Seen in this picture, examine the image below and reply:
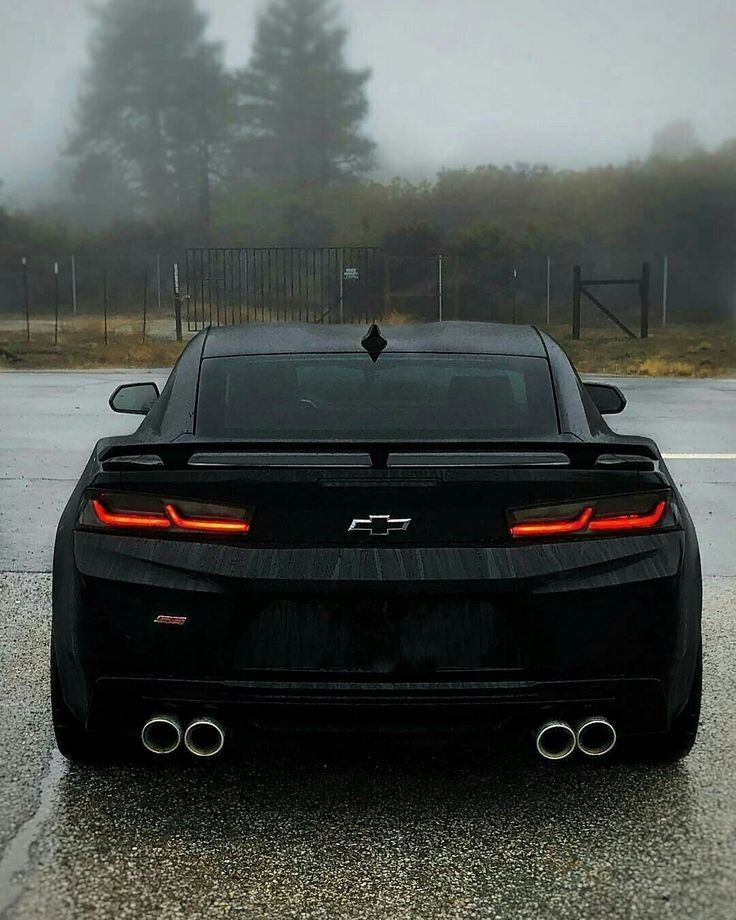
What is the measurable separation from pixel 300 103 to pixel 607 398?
81.4 meters

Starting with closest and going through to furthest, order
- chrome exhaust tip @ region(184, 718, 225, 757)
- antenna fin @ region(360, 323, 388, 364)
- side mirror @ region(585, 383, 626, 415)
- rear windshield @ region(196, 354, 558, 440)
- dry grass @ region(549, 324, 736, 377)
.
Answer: chrome exhaust tip @ region(184, 718, 225, 757) < rear windshield @ region(196, 354, 558, 440) < antenna fin @ region(360, 323, 388, 364) < side mirror @ region(585, 383, 626, 415) < dry grass @ region(549, 324, 736, 377)

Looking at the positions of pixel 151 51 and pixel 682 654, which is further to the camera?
pixel 151 51

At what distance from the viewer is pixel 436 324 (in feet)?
17.7

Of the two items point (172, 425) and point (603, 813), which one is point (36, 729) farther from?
point (603, 813)

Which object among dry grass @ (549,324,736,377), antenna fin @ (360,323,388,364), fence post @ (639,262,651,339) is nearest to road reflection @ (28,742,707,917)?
antenna fin @ (360,323,388,364)

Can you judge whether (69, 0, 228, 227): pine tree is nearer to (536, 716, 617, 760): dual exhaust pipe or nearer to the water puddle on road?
the water puddle on road

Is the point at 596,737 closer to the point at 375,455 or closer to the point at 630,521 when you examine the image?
the point at 630,521

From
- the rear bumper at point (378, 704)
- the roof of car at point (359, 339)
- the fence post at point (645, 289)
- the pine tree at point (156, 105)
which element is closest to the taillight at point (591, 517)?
the rear bumper at point (378, 704)

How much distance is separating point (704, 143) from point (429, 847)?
268 feet

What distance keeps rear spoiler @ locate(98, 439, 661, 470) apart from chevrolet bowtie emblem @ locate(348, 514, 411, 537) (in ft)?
0.43

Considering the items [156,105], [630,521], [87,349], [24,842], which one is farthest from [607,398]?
[156,105]

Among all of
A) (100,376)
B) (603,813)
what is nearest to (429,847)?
(603,813)

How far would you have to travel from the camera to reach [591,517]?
3676 millimetres

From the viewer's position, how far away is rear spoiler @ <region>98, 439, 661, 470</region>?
370 centimetres
